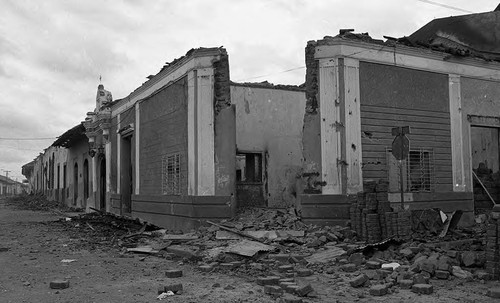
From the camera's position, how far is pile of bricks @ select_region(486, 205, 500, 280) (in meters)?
7.03

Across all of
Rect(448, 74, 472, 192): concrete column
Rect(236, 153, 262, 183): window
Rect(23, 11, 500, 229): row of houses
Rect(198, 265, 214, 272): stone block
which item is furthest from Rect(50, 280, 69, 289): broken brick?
Rect(448, 74, 472, 192): concrete column

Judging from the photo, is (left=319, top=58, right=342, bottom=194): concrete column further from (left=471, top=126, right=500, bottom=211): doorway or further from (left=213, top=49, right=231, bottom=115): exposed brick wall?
(left=471, top=126, right=500, bottom=211): doorway

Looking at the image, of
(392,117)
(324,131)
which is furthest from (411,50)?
(324,131)

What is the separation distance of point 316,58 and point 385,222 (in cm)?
416

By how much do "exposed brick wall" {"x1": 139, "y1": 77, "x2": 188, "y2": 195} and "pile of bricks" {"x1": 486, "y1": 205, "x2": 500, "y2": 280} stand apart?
769 cm

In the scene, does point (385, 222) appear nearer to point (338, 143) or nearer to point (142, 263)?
point (338, 143)

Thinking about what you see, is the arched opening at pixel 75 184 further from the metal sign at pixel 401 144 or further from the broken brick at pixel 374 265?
the broken brick at pixel 374 265

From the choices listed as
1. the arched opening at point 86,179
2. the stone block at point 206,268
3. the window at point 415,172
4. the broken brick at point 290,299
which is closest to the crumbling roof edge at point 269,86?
the window at point 415,172

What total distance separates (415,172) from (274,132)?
17.9 ft

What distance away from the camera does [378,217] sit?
32.0 ft

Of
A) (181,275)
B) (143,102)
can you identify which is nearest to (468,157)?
(181,275)

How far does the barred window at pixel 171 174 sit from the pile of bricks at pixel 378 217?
5.35m

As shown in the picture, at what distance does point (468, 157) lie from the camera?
13.0 metres

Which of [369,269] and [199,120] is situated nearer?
[369,269]
